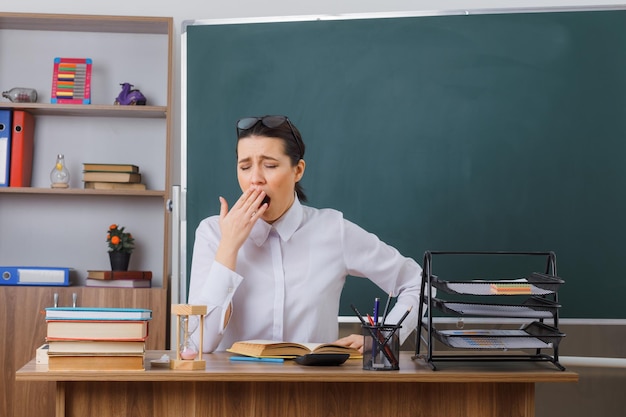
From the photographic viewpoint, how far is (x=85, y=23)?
12.6ft

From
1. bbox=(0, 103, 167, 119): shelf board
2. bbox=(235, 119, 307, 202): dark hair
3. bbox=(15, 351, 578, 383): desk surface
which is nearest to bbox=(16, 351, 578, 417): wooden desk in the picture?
bbox=(15, 351, 578, 383): desk surface

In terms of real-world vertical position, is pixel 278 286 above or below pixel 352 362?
above

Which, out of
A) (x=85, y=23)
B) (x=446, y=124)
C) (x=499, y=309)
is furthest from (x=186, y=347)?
(x=85, y=23)

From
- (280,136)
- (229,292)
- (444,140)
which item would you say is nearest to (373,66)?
(444,140)

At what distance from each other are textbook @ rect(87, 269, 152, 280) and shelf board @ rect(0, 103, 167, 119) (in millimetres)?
756

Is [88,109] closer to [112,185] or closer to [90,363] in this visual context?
[112,185]

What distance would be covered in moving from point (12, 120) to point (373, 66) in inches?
68.1

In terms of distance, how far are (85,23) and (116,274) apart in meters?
1.21

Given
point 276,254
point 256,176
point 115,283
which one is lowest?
point 115,283

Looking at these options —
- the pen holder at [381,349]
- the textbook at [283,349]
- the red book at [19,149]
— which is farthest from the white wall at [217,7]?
the pen holder at [381,349]

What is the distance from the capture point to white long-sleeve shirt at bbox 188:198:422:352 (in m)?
2.45

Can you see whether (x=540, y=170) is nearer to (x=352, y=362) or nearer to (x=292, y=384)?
(x=352, y=362)

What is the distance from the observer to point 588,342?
3260 mm

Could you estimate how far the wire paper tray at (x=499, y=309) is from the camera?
1966 millimetres
